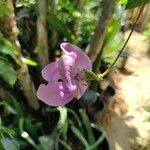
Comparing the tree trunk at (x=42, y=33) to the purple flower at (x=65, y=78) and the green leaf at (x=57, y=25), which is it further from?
the purple flower at (x=65, y=78)

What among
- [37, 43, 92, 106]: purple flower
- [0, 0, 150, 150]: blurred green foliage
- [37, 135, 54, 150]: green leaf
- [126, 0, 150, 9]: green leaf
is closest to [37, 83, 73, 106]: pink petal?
[37, 43, 92, 106]: purple flower

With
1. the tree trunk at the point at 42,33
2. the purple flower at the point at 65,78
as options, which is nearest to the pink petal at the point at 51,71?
the purple flower at the point at 65,78

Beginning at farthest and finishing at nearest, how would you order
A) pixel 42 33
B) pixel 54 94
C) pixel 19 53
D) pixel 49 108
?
pixel 49 108
pixel 42 33
pixel 19 53
pixel 54 94

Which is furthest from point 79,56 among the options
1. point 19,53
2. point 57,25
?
point 57,25

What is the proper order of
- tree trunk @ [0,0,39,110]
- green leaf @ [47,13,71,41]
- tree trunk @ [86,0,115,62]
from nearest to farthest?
tree trunk @ [0,0,39,110] → tree trunk @ [86,0,115,62] → green leaf @ [47,13,71,41]

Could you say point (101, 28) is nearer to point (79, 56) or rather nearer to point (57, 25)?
point (57, 25)

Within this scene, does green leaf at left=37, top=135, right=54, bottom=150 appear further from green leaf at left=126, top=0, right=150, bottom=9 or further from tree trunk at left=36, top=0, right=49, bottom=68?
green leaf at left=126, top=0, right=150, bottom=9
